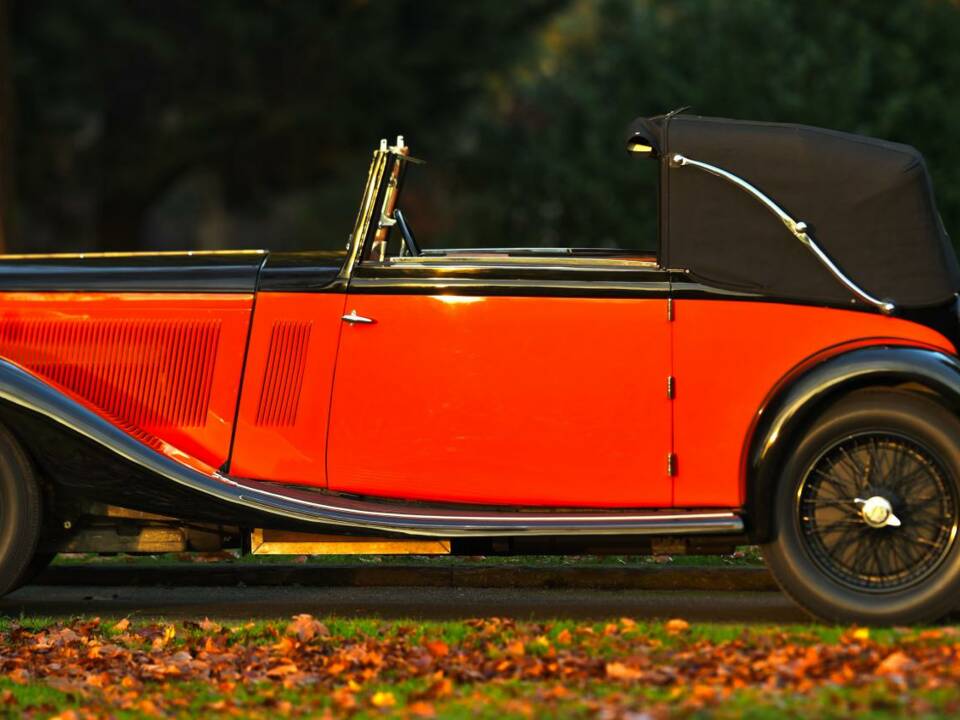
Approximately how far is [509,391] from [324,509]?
0.92 metres

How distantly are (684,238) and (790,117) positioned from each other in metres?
14.4

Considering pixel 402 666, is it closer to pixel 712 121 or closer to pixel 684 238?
pixel 684 238

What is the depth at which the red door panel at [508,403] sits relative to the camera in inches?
281

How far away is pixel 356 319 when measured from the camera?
24.2 feet

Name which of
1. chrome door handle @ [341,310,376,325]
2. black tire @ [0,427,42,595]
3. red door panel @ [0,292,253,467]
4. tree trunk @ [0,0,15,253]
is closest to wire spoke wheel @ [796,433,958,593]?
chrome door handle @ [341,310,376,325]

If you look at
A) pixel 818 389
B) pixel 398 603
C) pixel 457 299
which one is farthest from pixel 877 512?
pixel 398 603

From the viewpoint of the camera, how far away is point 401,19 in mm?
28172

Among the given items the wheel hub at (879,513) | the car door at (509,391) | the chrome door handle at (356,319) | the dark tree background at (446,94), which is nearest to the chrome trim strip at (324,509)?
the car door at (509,391)

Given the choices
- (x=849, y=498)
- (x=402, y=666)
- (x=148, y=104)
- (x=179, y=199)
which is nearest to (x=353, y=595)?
(x=402, y=666)

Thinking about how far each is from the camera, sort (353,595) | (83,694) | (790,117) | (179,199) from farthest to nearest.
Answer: (179,199), (790,117), (353,595), (83,694)

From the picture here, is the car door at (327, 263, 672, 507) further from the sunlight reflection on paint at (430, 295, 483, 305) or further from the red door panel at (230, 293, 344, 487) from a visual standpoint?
the red door panel at (230, 293, 344, 487)

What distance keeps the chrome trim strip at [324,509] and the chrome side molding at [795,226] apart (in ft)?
3.48

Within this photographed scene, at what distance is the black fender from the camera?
6871 millimetres

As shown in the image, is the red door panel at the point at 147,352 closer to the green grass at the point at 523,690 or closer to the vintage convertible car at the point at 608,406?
the vintage convertible car at the point at 608,406
